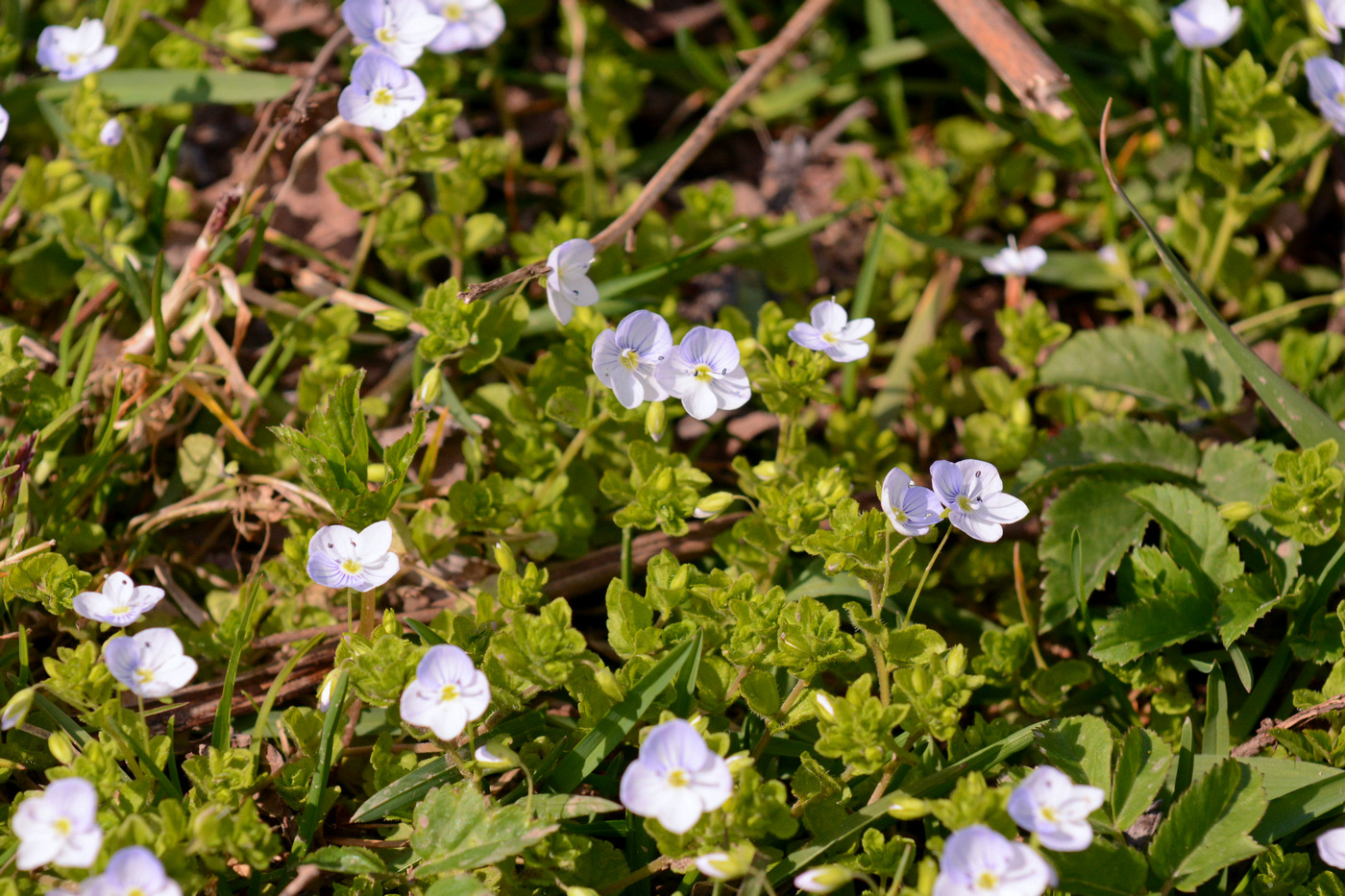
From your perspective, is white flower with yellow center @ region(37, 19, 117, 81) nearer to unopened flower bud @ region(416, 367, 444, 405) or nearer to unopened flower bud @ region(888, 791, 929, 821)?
unopened flower bud @ region(416, 367, 444, 405)

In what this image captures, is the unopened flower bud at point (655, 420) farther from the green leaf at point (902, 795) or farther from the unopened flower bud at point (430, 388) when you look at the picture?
the green leaf at point (902, 795)

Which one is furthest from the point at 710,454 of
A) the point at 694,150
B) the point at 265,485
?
the point at 265,485

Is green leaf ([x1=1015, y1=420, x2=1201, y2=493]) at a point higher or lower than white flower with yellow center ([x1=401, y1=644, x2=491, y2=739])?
lower

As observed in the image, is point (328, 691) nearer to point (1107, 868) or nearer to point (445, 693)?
point (445, 693)

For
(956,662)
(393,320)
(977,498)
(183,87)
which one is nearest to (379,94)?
(393,320)

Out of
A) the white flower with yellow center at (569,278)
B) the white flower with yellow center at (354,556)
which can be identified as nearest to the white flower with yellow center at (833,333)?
the white flower with yellow center at (569,278)

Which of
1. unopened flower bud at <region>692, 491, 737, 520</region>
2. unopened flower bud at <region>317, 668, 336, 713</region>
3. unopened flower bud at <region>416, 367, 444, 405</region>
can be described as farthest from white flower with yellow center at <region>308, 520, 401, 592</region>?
unopened flower bud at <region>692, 491, 737, 520</region>
